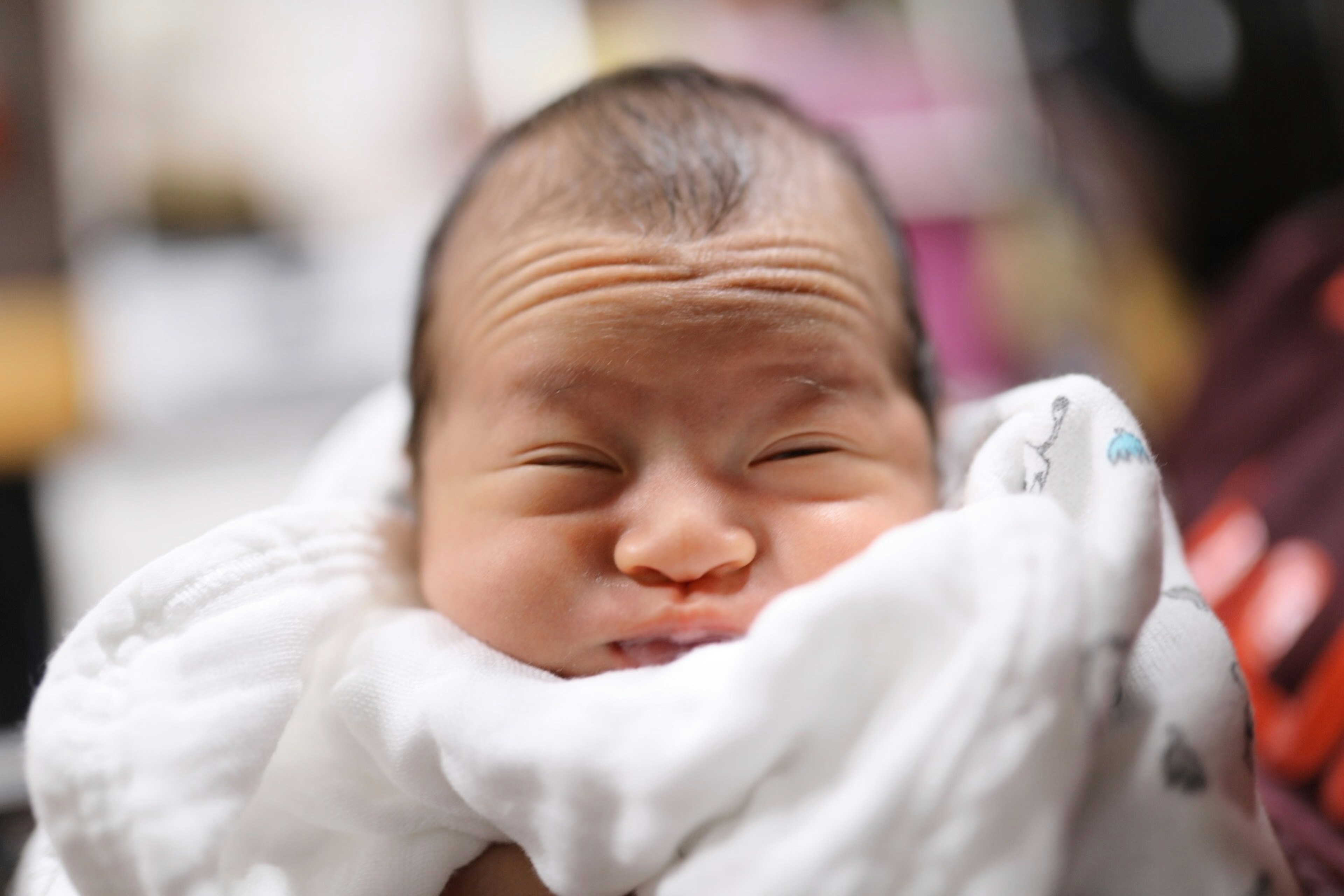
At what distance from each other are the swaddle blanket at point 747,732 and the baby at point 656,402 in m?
0.05

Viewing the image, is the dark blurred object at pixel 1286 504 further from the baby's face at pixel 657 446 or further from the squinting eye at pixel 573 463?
the squinting eye at pixel 573 463

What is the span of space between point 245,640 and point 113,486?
119 cm

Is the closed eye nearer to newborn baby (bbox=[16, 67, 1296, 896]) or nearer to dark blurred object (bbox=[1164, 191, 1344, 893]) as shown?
newborn baby (bbox=[16, 67, 1296, 896])

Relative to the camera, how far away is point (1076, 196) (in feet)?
5.54

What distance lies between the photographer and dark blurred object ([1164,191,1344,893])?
738 mm

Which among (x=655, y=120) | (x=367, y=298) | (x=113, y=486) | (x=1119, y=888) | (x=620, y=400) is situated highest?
(x=655, y=120)

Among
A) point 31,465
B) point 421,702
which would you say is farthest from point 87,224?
point 421,702

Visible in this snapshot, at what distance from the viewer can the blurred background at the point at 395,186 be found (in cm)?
157

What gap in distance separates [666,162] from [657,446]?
0.65ft

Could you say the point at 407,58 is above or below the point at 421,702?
above

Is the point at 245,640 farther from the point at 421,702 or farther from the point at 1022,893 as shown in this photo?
the point at 1022,893

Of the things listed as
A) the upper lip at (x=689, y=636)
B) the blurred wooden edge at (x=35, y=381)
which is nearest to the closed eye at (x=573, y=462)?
the upper lip at (x=689, y=636)

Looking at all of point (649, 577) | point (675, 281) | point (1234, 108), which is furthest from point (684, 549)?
point (1234, 108)

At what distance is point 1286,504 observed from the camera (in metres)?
0.87
